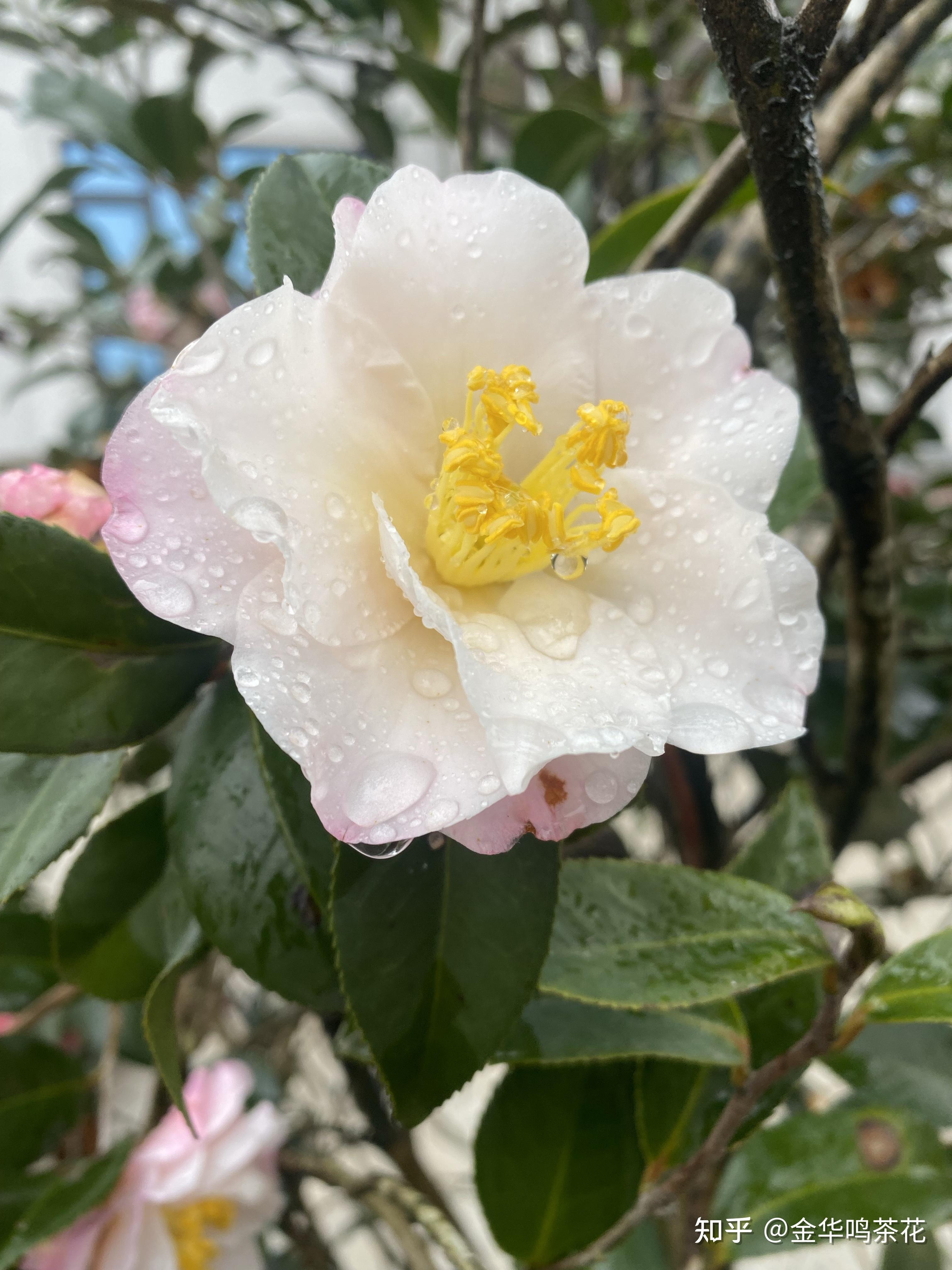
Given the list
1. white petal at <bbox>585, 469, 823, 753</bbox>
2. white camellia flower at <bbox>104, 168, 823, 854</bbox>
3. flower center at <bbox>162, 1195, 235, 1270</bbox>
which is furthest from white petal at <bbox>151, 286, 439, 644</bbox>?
flower center at <bbox>162, 1195, 235, 1270</bbox>

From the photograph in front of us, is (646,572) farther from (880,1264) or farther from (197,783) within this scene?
(880,1264)

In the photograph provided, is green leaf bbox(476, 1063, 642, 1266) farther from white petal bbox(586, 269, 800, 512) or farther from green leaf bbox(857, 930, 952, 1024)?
white petal bbox(586, 269, 800, 512)

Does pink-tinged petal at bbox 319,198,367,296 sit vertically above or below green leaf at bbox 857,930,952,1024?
above

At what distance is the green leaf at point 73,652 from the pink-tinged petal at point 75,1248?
41 cm

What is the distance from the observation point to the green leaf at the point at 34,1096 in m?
0.62

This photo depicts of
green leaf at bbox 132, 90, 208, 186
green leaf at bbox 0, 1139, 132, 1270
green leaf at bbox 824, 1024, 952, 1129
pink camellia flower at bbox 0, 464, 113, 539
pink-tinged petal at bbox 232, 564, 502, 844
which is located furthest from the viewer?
green leaf at bbox 132, 90, 208, 186

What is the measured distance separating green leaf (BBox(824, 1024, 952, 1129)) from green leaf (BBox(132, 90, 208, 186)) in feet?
3.19

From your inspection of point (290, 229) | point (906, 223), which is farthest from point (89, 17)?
point (290, 229)

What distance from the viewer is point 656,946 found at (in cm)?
39

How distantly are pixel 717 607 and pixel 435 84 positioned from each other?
0.60 meters

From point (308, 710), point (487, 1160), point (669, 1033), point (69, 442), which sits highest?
point (308, 710)

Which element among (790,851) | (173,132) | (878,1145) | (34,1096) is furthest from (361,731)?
(173,132)

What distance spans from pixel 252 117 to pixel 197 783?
3.56ft

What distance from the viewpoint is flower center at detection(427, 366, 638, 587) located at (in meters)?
0.34
